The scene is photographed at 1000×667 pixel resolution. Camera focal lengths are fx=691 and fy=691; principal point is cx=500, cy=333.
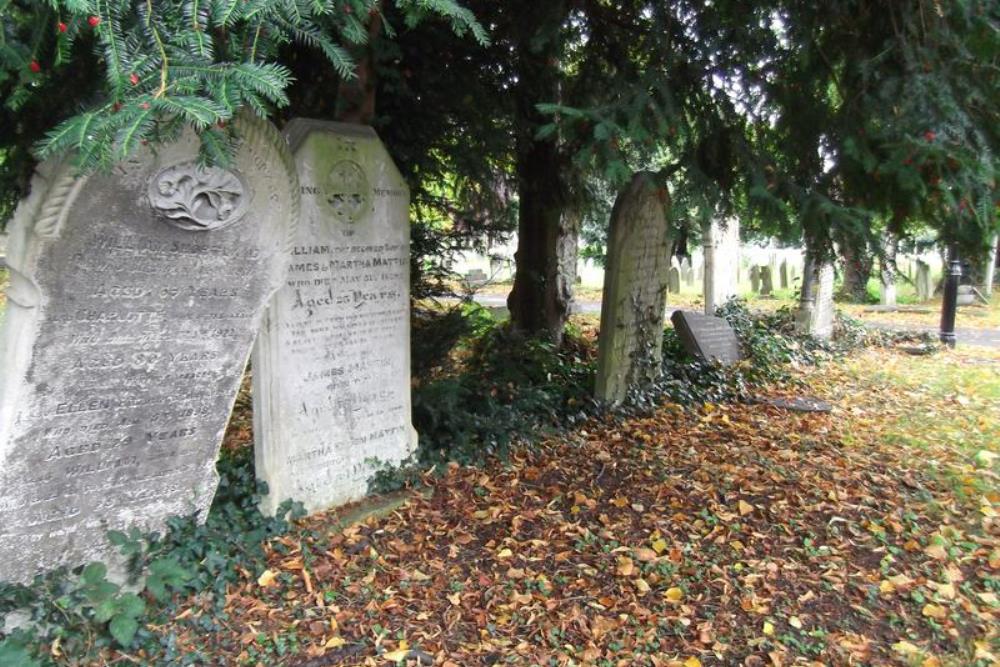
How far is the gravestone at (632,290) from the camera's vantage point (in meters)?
6.05

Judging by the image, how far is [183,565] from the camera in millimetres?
3271

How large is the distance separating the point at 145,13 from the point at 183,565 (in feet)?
7.92

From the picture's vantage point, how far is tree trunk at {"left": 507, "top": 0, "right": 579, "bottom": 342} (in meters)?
5.14

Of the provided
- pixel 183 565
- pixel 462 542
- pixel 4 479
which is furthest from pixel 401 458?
pixel 4 479

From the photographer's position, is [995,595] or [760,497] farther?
[760,497]

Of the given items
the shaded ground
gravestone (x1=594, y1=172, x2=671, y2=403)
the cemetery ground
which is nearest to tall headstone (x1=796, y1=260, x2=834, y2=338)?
gravestone (x1=594, y1=172, x2=671, y2=403)

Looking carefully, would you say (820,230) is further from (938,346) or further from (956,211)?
(938,346)

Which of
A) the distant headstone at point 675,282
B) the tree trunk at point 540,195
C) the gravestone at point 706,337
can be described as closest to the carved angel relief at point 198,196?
the tree trunk at point 540,195

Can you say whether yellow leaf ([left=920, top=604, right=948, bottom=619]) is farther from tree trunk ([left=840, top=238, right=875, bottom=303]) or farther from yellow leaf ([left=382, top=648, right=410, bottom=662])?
yellow leaf ([left=382, top=648, right=410, bottom=662])

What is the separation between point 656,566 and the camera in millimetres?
3598

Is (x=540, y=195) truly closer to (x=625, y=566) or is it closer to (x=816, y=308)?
(x=625, y=566)

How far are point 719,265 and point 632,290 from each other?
5397mm

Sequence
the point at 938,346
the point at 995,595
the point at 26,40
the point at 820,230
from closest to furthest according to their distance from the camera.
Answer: the point at 26,40 → the point at 995,595 → the point at 820,230 → the point at 938,346

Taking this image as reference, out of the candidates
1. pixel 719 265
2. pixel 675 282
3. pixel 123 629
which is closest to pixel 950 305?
pixel 719 265
